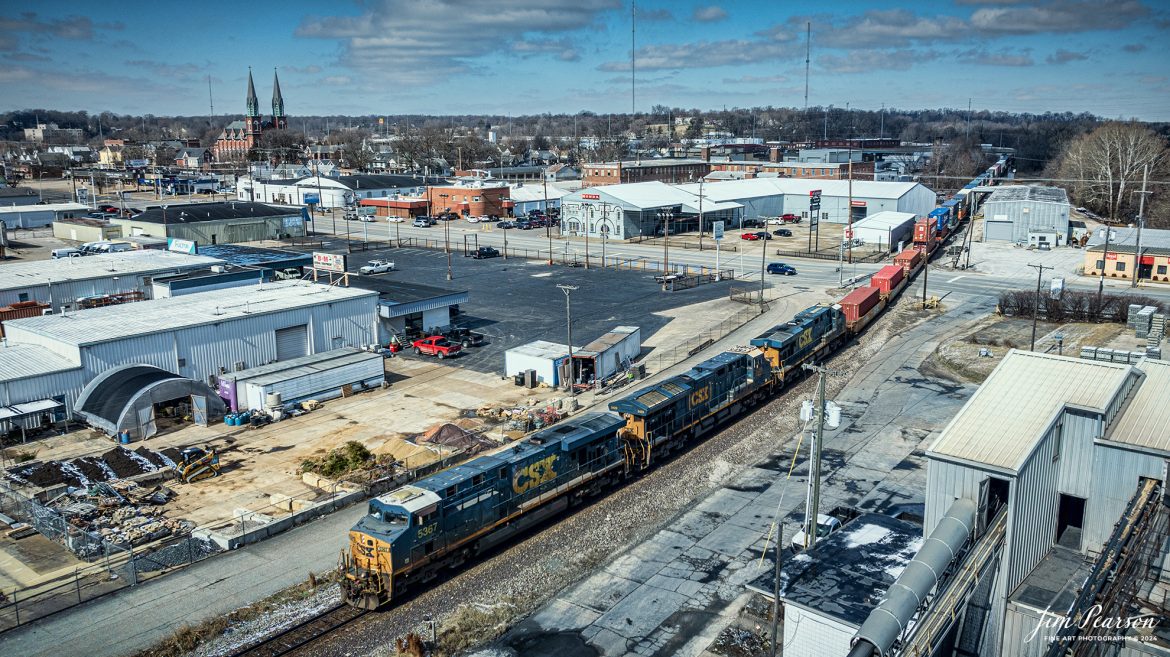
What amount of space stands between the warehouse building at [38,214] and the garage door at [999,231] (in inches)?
4732

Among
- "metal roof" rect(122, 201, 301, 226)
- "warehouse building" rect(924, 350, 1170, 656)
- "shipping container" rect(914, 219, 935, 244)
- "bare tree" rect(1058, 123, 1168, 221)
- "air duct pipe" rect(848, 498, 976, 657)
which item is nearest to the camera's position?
"air duct pipe" rect(848, 498, 976, 657)

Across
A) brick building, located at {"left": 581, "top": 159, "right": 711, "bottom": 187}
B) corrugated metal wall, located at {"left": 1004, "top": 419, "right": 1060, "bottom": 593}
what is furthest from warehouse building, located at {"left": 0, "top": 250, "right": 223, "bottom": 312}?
brick building, located at {"left": 581, "top": 159, "right": 711, "bottom": 187}

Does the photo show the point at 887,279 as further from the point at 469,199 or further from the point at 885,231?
the point at 469,199

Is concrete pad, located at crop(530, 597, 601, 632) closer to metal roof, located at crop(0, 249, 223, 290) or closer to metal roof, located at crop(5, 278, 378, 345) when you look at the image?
metal roof, located at crop(5, 278, 378, 345)

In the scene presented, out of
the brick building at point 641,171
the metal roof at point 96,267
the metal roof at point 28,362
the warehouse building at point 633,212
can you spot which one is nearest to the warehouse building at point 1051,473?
the metal roof at point 28,362

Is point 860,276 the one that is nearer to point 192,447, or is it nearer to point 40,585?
point 192,447

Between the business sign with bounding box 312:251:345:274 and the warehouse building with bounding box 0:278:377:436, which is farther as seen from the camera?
the business sign with bounding box 312:251:345:274

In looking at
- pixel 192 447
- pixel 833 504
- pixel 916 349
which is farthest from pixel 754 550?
pixel 916 349

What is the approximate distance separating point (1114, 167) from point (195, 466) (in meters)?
119

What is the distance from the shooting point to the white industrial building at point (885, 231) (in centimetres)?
9075

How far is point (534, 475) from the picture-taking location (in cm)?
2778

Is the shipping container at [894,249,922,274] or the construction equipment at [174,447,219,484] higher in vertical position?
the shipping container at [894,249,922,274]

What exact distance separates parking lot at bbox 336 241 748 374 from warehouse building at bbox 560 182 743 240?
57.2ft

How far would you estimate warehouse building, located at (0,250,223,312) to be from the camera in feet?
190
